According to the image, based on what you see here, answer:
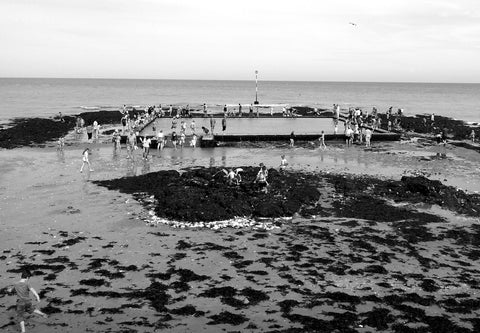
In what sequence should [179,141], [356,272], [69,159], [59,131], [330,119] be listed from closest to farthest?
[356,272] → [69,159] → [179,141] → [59,131] → [330,119]

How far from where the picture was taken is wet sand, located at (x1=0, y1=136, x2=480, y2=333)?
37.3 ft

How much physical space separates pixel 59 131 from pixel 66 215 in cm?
2838

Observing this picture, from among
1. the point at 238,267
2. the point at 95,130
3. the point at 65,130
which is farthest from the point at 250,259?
the point at 65,130

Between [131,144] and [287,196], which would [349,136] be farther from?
[287,196]

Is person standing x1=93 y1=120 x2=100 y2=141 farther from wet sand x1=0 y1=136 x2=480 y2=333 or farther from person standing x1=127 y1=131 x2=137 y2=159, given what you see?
wet sand x1=0 y1=136 x2=480 y2=333

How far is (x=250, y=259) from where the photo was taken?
1491 cm

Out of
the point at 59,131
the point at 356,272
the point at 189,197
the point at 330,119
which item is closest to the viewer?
the point at 356,272

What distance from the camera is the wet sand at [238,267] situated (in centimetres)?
1138

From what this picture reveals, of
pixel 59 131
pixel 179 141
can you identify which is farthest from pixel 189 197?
pixel 59 131

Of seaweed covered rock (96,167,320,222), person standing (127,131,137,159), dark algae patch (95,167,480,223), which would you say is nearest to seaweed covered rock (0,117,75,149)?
person standing (127,131,137,159)

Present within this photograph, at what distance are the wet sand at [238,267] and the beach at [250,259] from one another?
0.05 metres

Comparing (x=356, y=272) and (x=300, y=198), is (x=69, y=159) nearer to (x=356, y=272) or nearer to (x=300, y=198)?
(x=300, y=198)

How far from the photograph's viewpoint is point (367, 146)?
36406 millimetres

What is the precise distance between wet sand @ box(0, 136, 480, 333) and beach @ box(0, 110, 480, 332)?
0.05 metres
